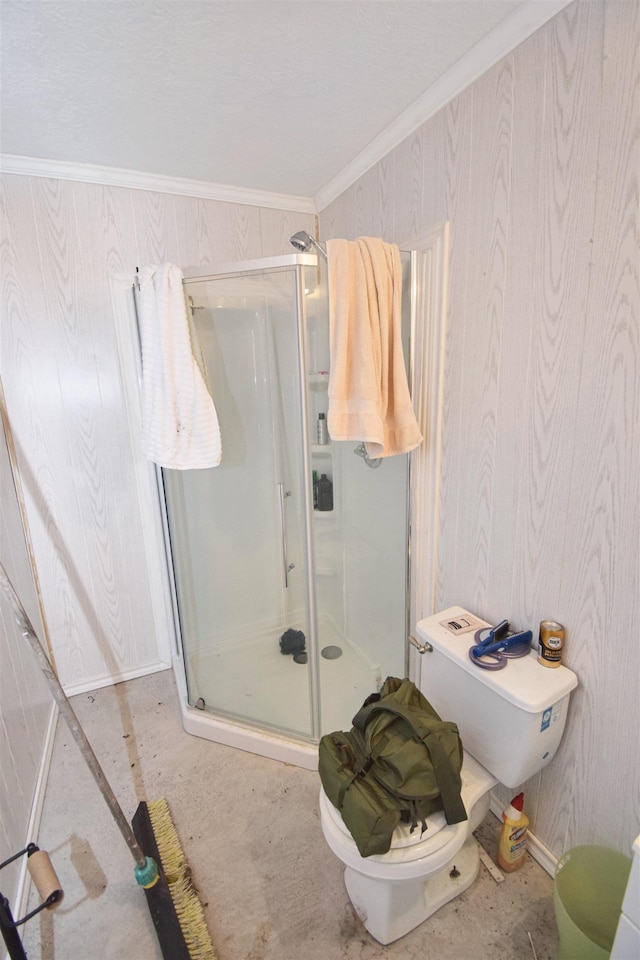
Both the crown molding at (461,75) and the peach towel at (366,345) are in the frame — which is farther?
the peach towel at (366,345)

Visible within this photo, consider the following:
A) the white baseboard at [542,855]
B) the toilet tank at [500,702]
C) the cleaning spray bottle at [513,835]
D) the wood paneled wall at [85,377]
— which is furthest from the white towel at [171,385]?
the white baseboard at [542,855]

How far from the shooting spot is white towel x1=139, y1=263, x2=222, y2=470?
1511 millimetres

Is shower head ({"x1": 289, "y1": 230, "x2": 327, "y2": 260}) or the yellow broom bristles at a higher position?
shower head ({"x1": 289, "y1": 230, "x2": 327, "y2": 260})

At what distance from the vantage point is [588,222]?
97 centimetres

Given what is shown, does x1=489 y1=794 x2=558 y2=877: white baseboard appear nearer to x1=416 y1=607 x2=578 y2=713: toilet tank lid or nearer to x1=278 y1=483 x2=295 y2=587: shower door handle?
x1=416 y1=607 x2=578 y2=713: toilet tank lid

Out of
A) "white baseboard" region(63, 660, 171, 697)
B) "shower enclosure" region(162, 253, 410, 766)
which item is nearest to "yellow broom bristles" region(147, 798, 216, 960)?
"shower enclosure" region(162, 253, 410, 766)

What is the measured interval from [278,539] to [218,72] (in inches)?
69.5

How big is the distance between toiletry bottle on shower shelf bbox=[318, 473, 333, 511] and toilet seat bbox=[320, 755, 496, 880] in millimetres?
1095

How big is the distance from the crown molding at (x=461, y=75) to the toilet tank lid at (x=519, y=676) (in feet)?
5.19

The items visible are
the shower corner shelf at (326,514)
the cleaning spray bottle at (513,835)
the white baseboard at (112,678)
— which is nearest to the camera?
the cleaning spray bottle at (513,835)

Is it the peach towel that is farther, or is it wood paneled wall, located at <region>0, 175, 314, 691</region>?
wood paneled wall, located at <region>0, 175, 314, 691</region>

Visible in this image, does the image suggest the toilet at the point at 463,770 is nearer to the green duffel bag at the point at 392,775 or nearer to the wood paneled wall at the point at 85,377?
the green duffel bag at the point at 392,775

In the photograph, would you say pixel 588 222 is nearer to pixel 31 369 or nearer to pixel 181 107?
pixel 181 107

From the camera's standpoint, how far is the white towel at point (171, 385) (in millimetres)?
1511
